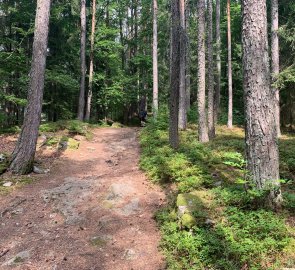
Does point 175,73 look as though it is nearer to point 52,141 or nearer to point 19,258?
point 52,141

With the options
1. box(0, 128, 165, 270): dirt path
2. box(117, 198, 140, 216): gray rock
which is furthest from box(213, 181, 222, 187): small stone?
box(117, 198, 140, 216): gray rock

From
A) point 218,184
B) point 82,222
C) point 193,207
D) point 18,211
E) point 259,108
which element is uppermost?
point 259,108

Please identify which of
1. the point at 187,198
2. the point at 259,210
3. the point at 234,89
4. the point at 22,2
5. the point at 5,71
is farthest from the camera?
the point at 234,89

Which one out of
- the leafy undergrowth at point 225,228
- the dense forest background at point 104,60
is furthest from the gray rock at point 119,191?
the dense forest background at point 104,60

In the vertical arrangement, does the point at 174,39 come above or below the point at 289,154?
above

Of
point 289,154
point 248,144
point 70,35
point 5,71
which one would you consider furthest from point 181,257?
point 70,35

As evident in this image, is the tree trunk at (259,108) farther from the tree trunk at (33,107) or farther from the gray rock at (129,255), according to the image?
the tree trunk at (33,107)

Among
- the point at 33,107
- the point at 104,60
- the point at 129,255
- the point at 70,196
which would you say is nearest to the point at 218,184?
the point at 129,255

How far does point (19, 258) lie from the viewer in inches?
215

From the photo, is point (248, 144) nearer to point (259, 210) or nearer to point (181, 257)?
point (259, 210)

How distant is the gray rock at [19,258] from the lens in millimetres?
5309

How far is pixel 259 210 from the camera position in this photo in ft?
17.7

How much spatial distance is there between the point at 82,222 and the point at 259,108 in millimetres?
4398

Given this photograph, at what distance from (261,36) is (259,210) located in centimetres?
312
